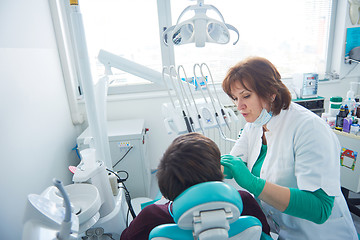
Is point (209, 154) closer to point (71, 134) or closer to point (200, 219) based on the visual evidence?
point (200, 219)

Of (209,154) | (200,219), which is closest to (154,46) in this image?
(209,154)

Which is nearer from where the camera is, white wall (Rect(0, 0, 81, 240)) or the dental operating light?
the dental operating light

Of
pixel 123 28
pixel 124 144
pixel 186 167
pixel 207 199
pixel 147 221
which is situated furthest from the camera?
pixel 123 28

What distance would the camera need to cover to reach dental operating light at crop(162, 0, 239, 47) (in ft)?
2.97

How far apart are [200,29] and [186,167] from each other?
1.96ft

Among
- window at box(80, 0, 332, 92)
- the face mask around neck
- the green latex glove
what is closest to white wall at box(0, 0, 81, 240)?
window at box(80, 0, 332, 92)

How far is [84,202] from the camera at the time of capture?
0.84 meters

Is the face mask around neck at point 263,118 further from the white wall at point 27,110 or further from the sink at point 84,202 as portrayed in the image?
the white wall at point 27,110

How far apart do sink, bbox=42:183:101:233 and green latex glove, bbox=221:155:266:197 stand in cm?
51

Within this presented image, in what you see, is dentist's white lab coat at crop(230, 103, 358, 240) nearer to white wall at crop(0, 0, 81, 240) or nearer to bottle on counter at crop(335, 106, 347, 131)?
bottle on counter at crop(335, 106, 347, 131)

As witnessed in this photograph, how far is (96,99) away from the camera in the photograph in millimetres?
1096

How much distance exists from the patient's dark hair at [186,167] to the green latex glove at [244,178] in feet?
0.97

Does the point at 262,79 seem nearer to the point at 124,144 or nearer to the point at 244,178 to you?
the point at 244,178

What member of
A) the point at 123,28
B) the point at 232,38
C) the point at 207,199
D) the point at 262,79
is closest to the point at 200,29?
the point at 262,79
